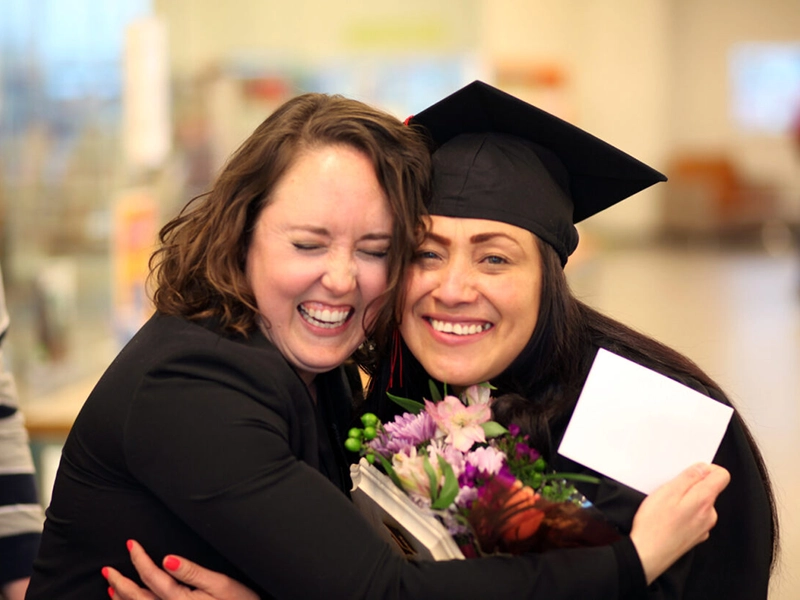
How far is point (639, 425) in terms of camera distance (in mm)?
1780

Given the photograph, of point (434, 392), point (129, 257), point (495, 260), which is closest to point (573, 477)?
point (434, 392)

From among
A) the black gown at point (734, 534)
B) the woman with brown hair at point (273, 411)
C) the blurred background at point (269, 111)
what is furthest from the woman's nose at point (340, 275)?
the blurred background at point (269, 111)

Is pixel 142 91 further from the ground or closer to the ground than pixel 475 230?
further from the ground

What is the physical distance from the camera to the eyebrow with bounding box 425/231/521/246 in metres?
1.90

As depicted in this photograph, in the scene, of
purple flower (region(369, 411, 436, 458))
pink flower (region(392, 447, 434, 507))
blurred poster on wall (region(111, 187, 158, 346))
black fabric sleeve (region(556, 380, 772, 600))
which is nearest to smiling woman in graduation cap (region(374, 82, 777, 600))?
black fabric sleeve (region(556, 380, 772, 600))

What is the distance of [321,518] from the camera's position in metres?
1.56

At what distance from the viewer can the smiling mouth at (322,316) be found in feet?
6.04

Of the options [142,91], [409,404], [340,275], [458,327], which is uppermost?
[142,91]

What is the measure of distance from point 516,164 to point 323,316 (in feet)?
1.57

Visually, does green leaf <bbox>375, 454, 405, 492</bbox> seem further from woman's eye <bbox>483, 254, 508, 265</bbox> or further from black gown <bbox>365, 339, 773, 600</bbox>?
woman's eye <bbox>483, 254, 508, 265</bbox>

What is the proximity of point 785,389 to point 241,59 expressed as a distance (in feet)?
16.1

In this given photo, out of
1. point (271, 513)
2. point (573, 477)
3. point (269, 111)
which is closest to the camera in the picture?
point (271, 513)

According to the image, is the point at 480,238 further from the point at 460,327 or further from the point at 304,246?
the point at 304,246

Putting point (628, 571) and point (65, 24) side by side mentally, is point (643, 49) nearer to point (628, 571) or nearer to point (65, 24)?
point (65, 24)
